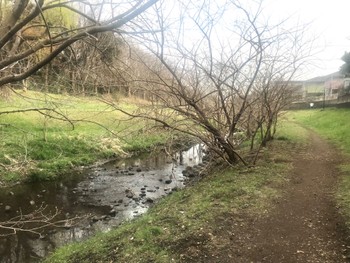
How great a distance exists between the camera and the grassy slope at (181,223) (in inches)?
258

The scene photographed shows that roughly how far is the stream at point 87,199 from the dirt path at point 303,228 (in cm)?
458

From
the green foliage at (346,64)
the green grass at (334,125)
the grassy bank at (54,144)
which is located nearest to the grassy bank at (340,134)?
the green grass at (334,125)

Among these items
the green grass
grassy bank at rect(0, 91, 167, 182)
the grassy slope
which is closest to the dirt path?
the grassy slope

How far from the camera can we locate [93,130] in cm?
2252

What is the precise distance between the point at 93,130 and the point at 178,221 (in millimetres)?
16114

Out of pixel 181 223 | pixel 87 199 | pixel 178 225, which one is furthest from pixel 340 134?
pixel 178 225

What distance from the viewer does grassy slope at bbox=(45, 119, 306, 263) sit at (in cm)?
655

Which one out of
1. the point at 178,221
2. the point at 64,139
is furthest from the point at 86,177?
the point at 178,221

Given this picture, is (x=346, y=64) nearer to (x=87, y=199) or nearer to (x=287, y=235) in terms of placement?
(x=87, y=199)

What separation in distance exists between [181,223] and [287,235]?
7.45ft

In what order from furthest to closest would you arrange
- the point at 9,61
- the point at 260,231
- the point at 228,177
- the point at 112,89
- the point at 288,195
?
the point at 112,89, the point at 228,177, the point at 288,195, the point at 260,231, the point at 9,61

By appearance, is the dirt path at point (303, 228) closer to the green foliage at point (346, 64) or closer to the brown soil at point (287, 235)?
the brown soil at point (287, 235)

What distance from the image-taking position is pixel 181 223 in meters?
7.44

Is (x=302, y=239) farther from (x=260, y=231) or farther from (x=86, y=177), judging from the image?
(x=86, y=177)
